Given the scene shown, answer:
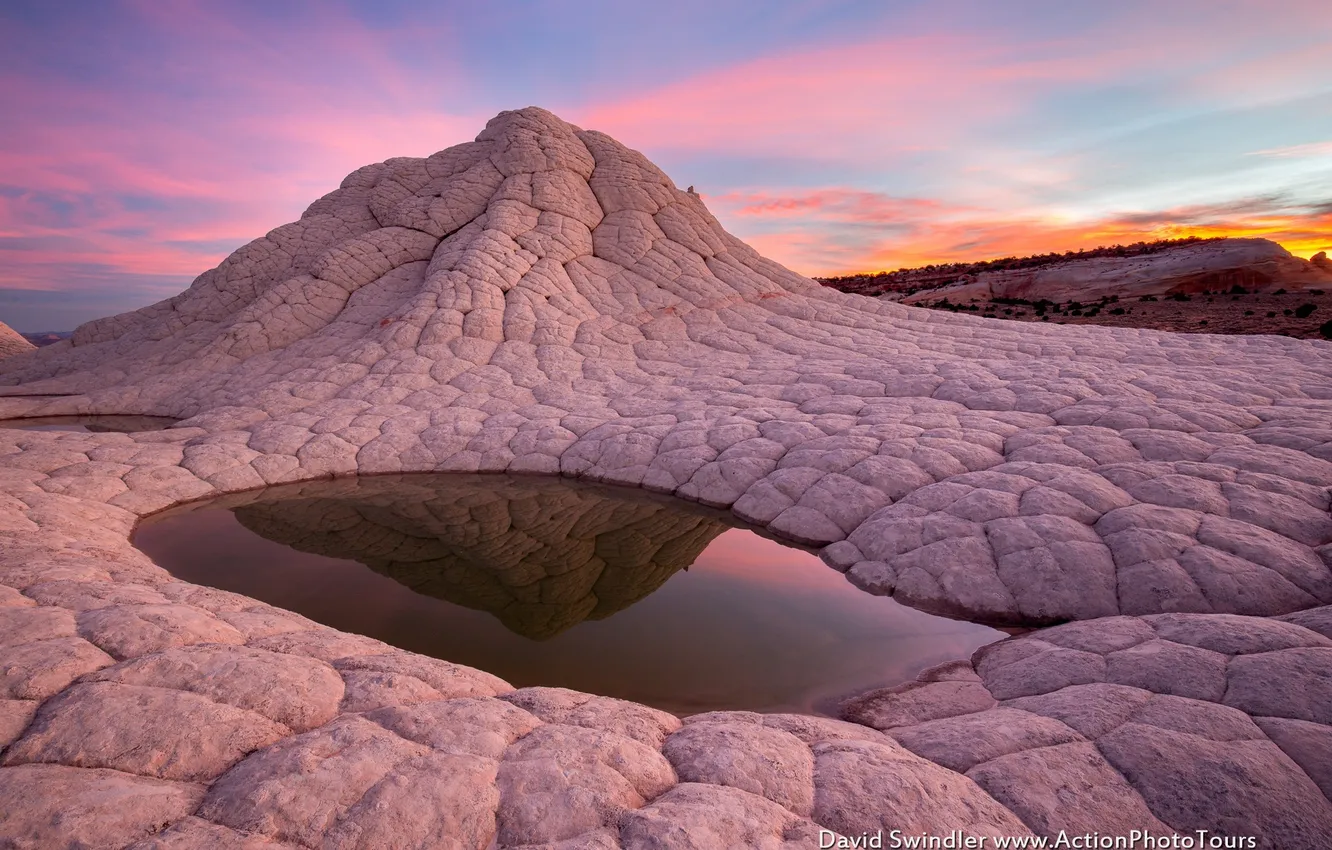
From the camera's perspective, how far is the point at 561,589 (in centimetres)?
552

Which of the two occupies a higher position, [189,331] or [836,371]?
[189,331]

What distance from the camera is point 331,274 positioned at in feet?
46.9

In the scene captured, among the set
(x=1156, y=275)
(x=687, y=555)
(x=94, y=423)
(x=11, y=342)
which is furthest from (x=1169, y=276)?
(x=11, y=342)

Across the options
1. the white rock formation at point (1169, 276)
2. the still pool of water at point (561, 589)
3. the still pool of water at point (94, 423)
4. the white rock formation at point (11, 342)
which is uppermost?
the white rock formation at point (1169, 276)

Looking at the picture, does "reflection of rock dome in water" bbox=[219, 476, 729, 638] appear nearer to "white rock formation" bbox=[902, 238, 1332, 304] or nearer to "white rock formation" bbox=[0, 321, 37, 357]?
"white rock formation" bbox=[0, 321, 37, 357]

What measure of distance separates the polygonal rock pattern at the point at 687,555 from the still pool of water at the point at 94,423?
34 centimetres

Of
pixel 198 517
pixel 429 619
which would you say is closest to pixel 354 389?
pixel 198 517

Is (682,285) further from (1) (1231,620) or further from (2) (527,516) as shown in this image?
(1) (1231,620)

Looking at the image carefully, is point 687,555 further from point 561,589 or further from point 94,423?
point 94,423

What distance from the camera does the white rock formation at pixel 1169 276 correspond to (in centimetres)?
2405

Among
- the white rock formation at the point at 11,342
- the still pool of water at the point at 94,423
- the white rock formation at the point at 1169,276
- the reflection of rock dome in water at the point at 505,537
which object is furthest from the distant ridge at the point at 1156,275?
the white rock formation at the point at 11,342

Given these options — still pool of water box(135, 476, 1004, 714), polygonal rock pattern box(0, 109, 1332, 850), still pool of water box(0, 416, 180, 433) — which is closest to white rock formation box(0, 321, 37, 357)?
polygonal rock pattern box(0, 109, 1332, 850)

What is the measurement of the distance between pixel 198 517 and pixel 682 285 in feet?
33.7

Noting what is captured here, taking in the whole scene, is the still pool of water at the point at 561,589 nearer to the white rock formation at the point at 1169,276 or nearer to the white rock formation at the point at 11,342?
the white rock formation at the point at 11,342
